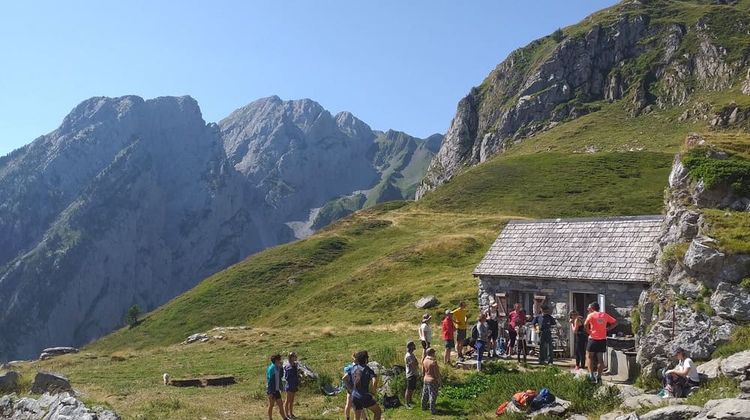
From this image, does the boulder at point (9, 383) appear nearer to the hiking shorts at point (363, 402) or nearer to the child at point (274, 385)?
the child at point (274, 385)

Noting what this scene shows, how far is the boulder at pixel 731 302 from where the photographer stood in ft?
52.4

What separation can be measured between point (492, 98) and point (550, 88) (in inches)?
1104

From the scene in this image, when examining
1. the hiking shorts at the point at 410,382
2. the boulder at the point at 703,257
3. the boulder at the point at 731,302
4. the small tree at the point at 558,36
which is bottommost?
the hiking shorts at the point at 410,382

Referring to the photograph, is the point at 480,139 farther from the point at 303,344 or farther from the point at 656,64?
the point at 303,344

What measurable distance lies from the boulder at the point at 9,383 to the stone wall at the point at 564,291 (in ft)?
75.6

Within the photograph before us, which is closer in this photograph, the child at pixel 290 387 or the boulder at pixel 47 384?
the child at pixel 290 387

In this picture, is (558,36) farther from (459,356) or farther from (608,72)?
(459,356)

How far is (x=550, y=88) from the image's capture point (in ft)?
562

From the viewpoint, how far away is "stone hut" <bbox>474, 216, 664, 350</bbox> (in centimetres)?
2491

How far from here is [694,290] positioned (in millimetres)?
17438

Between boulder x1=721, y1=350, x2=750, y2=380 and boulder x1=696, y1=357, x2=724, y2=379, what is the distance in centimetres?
32

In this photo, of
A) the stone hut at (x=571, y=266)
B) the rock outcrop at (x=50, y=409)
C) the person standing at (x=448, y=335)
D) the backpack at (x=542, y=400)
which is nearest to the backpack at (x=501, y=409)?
the backpack at (x=542, y=400)

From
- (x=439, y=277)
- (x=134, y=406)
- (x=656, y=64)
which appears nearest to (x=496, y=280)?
(x=134, y=406)

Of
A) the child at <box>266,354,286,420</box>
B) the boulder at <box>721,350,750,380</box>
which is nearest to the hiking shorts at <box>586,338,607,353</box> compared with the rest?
the boulder at <box>721,350,750,380</box>
